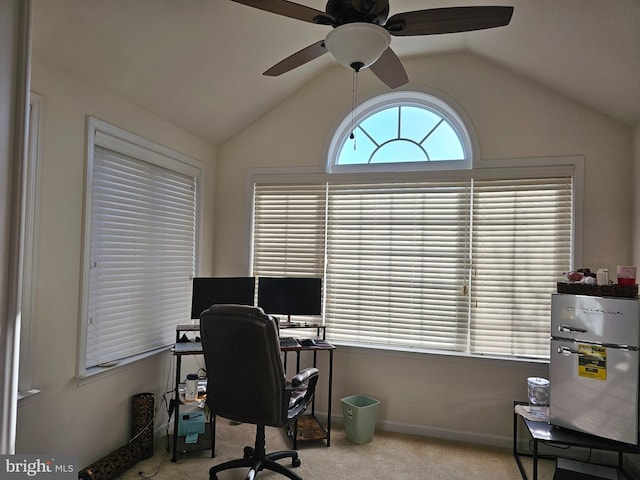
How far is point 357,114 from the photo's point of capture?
368 cm

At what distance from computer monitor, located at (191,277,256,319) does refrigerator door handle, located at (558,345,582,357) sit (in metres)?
2.22

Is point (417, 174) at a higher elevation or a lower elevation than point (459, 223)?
higher

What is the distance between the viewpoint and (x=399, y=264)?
350 centimetres

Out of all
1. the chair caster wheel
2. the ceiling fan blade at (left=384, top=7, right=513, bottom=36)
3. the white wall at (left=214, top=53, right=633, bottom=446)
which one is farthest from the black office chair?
the ceiling fan blade at (left=384, top=7, right=513, bottom=36)

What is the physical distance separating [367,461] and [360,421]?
0.31m

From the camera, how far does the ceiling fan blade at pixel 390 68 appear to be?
6.74ft

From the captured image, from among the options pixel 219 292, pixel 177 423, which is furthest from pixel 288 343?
pixel 177 423

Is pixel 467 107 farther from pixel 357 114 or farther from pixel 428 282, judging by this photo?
pixel 428 282

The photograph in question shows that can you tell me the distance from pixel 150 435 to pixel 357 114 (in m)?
3.09

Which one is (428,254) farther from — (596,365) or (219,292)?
(219,292)

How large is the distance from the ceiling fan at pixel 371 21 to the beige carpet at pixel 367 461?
2.53 metres

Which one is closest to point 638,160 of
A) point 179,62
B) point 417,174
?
point 417,174

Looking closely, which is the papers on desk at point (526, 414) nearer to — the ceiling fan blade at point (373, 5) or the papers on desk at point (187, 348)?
the papers on desk at point (187, 348)

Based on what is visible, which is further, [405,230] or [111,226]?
[405,230]
